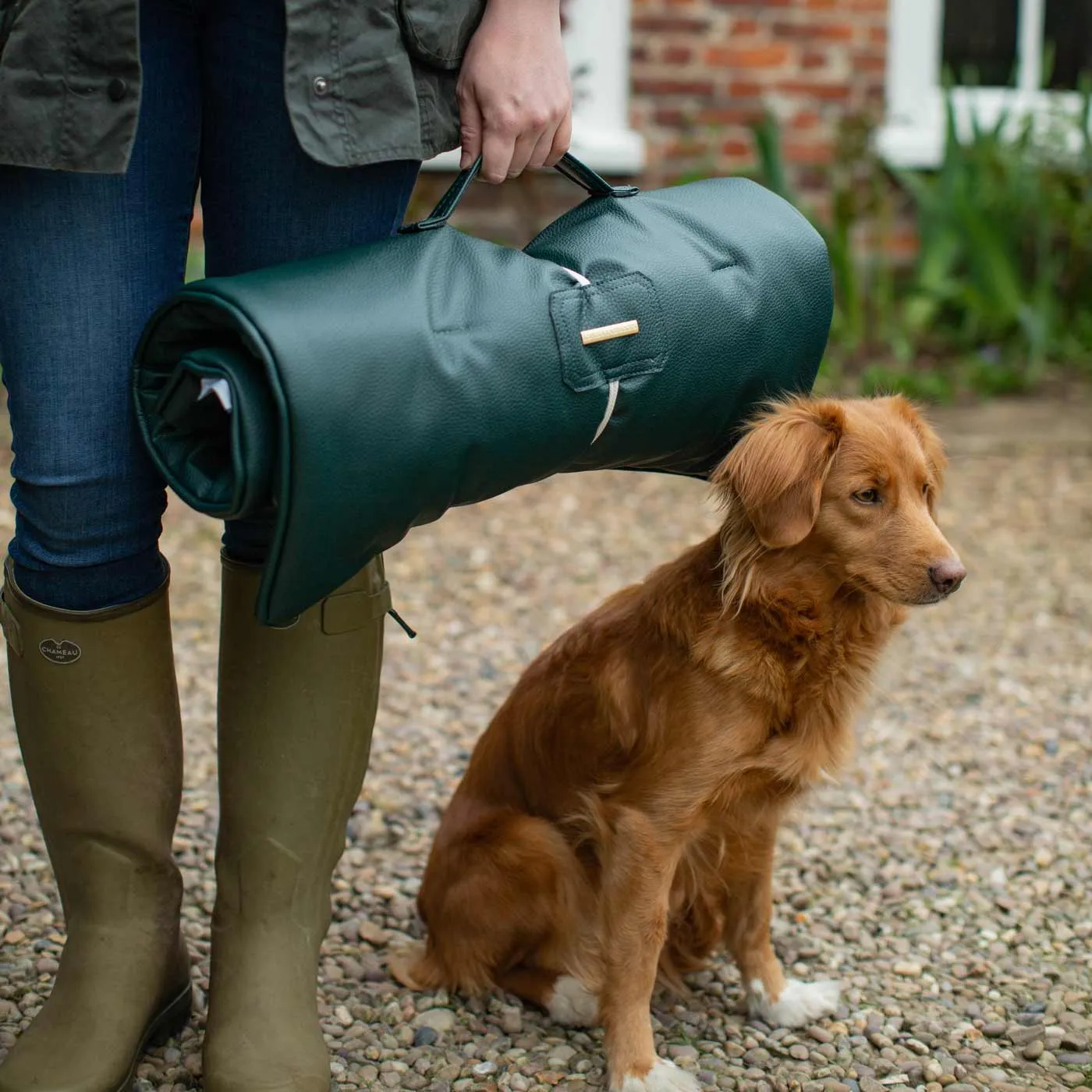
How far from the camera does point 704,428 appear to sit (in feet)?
6.40

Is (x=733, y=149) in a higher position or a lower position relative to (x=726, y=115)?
lower

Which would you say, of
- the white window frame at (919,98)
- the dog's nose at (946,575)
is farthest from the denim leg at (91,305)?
the white window frame at (919,98)

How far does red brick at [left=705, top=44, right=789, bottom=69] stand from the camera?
672cm

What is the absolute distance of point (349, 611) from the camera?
1.95 m

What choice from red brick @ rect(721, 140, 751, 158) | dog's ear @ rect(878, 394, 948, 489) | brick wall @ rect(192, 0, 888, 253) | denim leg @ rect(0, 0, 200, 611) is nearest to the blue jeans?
denim leg @ rect(0, 0, 200, 611)

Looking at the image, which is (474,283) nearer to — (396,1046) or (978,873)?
(396,1046)

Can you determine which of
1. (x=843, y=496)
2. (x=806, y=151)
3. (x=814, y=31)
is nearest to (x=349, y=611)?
(x=843, y=496)

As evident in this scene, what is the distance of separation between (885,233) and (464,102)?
542 cm

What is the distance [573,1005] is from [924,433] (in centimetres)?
108

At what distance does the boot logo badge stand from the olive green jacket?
0.61 m

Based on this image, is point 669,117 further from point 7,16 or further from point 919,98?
point 7,16

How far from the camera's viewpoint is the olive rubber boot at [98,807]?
183 centimetres

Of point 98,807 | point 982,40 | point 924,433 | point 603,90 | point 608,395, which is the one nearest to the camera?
point 608,395

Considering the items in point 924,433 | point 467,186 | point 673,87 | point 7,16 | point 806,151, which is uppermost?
point 7,16
